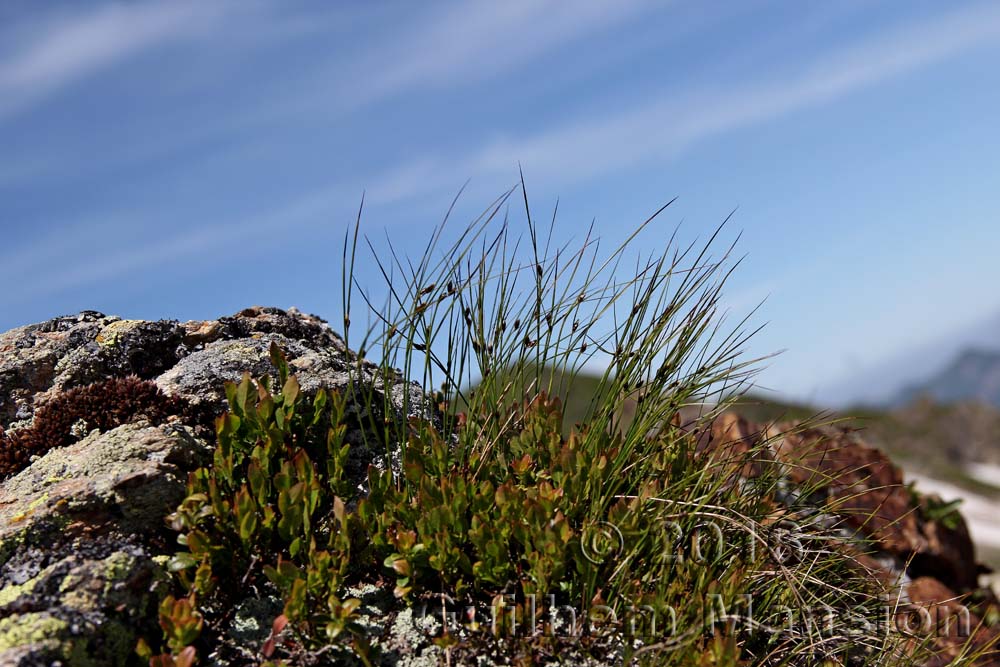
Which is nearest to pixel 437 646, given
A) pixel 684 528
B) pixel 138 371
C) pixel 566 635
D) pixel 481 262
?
pixel 566 635

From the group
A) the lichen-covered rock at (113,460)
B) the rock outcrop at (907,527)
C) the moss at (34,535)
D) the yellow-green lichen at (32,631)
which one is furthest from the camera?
the rock outcrop at (907,527)

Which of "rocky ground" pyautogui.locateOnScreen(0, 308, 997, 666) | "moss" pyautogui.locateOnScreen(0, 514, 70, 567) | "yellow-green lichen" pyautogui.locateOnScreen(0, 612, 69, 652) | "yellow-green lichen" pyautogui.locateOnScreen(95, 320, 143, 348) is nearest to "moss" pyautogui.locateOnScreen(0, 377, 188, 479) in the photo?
"rocky ground" pyautogui.locateOnScreen(0, 308, 997, 666)

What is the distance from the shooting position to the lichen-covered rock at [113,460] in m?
3.26

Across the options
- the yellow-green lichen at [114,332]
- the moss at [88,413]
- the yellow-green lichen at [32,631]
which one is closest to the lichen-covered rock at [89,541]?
the yellow-green lichen at [32,631]

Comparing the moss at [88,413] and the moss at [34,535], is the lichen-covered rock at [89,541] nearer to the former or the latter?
the moss at [34,535]

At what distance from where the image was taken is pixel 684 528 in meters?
3.81

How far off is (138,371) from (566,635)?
2963mm

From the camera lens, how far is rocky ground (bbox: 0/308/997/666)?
327 cm

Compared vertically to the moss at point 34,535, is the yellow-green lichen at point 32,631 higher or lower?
lower

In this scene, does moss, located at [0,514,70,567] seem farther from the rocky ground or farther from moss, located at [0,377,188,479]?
moss, located at [0,377,188,479]

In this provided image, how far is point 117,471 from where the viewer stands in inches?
148

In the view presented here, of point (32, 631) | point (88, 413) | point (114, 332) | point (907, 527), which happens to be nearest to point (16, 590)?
point (32, 631)

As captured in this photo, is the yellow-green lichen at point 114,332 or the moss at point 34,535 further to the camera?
the yellow-green lichen at point 114,332

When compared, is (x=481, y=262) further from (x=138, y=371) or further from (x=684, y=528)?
(x=138, y=371)
